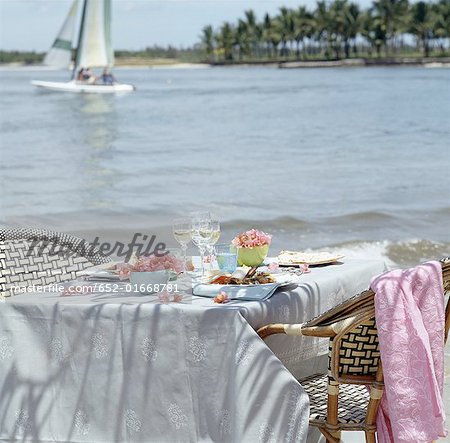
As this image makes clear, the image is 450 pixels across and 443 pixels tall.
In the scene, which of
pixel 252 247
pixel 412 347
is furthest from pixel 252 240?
pixel 412 347

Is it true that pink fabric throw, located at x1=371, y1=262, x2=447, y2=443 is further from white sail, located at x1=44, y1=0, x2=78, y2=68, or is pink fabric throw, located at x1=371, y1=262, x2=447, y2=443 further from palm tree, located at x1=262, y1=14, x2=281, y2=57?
palm tree, located at x1=262, y1=14, x2=281, y2=57

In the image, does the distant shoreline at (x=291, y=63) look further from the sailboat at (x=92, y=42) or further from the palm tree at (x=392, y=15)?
the sailboat at (x=92, y=42)

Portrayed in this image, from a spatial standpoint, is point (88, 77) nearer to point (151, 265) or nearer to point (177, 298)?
point (151, 265)

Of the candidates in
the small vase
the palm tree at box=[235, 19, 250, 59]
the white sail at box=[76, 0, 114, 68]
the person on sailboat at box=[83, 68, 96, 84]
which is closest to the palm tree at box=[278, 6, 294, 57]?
the palm tree at box=[235, 19, 250, 59]

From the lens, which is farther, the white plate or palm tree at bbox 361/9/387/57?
palm tree at bbox 361/9/387/57

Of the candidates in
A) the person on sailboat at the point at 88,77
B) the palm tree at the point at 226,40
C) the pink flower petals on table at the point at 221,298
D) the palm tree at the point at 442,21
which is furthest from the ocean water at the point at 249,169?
the palm tree at the point at 226,40

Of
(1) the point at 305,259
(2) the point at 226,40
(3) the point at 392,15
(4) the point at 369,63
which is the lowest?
(4) the point at 369,63

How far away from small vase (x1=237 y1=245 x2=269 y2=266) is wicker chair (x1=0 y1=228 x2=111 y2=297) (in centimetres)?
52

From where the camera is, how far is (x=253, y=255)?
2809mm

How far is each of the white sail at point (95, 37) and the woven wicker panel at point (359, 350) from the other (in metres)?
38.1

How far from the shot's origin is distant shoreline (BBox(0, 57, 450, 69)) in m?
77.6

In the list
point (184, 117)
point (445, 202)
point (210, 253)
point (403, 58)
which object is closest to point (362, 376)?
point (210, 253)

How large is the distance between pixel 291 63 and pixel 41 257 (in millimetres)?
83458

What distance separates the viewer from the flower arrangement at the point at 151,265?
2.69 meters
